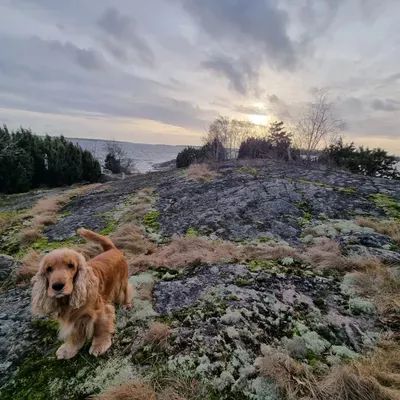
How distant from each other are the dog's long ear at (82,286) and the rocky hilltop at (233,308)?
0.76 m

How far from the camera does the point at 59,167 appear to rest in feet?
87.7

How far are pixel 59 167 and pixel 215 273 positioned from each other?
82.0 feet

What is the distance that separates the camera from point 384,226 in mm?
7539

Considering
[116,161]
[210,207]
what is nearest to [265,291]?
[210,207]

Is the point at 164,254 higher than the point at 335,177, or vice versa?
the point at 335,177

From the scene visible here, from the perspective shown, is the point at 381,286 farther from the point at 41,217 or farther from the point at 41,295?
the point at 41,217

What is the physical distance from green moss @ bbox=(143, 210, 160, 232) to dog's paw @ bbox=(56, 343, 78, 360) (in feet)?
17.2

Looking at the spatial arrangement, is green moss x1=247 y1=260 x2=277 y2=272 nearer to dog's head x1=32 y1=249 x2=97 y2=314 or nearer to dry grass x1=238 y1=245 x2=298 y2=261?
dry grass x1=238 y1=245 x2=298 y2=261

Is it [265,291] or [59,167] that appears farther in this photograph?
[59,167]

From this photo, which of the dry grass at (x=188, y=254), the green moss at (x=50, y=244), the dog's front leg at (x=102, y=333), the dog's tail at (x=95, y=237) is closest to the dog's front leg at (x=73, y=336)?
the dog's front leg at (x=102, y=333)

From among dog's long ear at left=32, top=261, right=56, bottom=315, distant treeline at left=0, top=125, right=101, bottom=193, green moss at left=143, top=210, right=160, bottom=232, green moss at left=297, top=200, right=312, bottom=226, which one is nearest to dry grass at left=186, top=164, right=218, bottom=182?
green moss at left=143, top=210, right=160, bottom=232

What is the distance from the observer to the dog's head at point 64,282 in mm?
3352

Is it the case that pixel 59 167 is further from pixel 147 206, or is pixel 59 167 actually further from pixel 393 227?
pixel 393 227

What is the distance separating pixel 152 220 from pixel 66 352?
610 centimetres
